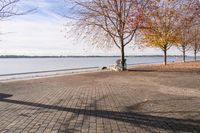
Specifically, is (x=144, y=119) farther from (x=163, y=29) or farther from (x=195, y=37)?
(x=195, y=37)

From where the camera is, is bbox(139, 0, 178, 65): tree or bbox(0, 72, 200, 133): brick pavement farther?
bbox(139, 0, 178, 65): tree

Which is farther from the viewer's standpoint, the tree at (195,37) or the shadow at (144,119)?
the tree at (195,37)

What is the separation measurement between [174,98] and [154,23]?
22843 mm

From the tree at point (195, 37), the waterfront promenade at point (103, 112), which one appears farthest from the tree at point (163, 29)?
the waterfront promenade at point (103, 112)

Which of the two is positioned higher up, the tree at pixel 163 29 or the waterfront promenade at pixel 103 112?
the tree at pixel 163 29

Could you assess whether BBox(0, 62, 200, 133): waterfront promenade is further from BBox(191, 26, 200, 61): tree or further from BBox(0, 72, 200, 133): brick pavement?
BBox(191, 26, 200, 61): tree

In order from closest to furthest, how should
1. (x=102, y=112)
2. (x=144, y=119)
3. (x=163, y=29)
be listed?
(x=144, y=119) < (x=102, y=112) < (x=163, y=29)

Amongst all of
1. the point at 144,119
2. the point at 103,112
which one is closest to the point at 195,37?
the point at 103,112

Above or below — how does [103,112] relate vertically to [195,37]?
below

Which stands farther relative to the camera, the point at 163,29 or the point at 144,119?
the point at 163,29

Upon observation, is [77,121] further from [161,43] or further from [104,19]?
[161,43]

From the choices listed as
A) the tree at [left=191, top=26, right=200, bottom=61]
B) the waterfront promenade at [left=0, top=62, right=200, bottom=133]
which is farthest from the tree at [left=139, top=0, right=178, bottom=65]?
the waterfront promenade at [left=0, top=62, right=200, bottom=133]

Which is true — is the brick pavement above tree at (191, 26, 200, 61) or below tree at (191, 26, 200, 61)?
below

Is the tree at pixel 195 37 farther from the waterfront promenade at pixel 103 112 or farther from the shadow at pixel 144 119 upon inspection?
the shadow at pixel 144 119
